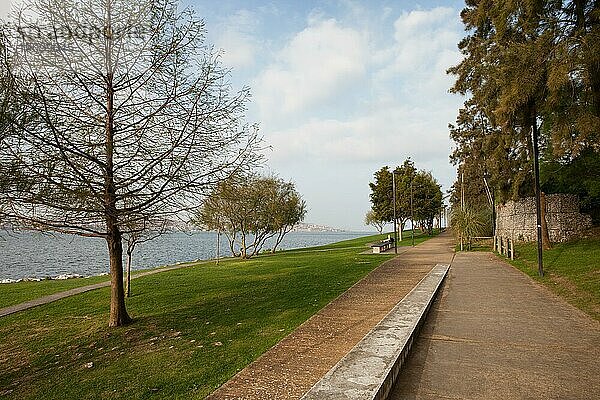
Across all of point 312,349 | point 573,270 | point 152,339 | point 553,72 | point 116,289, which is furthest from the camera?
point 573,270

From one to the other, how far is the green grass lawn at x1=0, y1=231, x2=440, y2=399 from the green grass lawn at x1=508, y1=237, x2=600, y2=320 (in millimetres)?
5684

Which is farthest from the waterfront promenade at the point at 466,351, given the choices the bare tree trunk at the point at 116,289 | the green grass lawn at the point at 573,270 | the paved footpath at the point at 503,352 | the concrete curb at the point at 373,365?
the bare tree trunk at the point at 116,289

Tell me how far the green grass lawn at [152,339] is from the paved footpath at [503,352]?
8.21ft

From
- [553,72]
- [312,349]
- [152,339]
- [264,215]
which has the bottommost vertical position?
[152,339]

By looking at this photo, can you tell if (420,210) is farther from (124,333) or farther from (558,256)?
(124,333)

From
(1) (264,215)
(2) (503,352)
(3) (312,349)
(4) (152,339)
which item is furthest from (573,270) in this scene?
(1) (264,215)

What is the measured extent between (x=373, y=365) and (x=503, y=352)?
2.50m

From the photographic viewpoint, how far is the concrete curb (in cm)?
359

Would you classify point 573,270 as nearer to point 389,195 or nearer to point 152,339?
point 152,339

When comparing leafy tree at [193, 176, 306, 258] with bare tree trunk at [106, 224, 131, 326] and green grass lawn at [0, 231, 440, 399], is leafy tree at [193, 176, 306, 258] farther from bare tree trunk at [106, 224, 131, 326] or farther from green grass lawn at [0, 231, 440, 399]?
bare tree trunk at [106, 224, 131, 326]

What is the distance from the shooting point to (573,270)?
13930 millimetres

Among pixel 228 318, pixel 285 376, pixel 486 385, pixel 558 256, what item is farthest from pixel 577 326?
pixel 558 256

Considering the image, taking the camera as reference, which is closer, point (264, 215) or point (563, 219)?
point (563, 219)

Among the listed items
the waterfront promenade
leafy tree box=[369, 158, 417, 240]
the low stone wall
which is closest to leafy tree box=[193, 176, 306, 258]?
leafy tree box=[369, 158, 417, 240]
